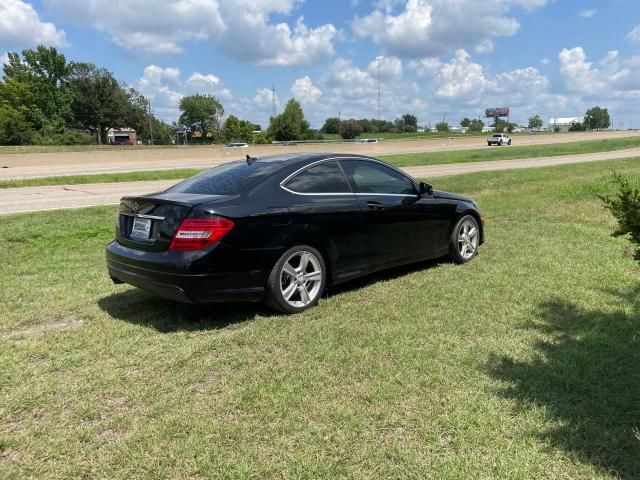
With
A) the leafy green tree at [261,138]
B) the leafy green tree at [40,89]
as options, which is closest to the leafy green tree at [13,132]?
the leafy green tree at [40,89]

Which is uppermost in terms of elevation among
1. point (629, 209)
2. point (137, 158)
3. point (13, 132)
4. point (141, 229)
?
point (13, 132)

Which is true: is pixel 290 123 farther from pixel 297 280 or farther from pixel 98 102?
pixel 297 280

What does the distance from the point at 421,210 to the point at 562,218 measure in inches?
193

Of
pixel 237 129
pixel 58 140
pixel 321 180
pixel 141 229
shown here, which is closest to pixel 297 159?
pixel 321 180

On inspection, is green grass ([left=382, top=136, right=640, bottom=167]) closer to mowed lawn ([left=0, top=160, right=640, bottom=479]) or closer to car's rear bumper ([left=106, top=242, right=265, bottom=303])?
mowed lawn ([left=0, top=160, right=640, bottom=479])

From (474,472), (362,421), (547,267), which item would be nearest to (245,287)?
(362,421)

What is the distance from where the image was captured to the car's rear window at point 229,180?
4812 millimetres

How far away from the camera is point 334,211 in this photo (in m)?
5.18

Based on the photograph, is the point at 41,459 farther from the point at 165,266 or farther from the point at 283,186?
the point at 283,186

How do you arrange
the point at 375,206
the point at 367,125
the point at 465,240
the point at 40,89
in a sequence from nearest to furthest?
the point at 375,206 → the point at 465,240 → the point at 40,89 → the point at 367,125

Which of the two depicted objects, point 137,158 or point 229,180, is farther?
point 137,158

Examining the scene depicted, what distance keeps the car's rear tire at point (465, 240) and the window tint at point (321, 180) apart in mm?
1857

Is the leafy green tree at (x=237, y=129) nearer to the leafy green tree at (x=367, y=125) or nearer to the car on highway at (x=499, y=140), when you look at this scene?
the leafy green tree at (x=367, y=125)

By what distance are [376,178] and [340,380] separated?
2909mm
